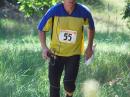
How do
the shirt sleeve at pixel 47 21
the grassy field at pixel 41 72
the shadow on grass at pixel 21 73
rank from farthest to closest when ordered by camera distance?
1. the grassy field at pixel 41 72
2. the shadow on grass at pixel 21 73
3. the shirt sleeve at pixel 47 21

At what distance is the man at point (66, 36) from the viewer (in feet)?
19.4

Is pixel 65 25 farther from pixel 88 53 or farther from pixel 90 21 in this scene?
pixel 88 53

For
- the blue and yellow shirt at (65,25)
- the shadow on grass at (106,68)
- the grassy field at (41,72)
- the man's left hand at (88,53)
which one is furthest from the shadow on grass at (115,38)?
the blue and yellow shirt at (65,25)

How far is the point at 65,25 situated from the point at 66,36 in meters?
0.15

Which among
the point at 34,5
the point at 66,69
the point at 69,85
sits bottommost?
the point at 69,85

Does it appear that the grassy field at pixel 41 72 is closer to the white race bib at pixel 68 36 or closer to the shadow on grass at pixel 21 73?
the shadow on grass at pixel 21 73

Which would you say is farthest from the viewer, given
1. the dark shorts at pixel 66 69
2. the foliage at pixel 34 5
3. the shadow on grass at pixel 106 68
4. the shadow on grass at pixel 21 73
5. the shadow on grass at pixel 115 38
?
the shadow on grass at pixel 115 38

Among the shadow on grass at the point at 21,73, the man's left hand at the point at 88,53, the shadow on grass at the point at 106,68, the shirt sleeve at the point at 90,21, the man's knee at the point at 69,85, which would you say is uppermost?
the shirt sleeve at the point at 90,21

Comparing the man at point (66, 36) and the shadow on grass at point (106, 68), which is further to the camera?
the shadow on grass at point (106, 68)

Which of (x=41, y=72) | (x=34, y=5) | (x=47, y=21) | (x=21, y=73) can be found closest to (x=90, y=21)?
(x=47, y=21)

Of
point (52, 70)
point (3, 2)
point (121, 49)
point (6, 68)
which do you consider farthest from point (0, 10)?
point (52, 70)

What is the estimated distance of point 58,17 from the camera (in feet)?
19.4

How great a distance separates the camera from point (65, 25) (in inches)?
234

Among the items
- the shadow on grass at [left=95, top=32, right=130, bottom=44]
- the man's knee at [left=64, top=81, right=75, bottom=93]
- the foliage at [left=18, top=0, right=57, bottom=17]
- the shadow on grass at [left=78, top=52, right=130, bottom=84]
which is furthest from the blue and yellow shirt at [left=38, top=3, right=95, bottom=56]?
the shadow on grass at [left=95, top=32, right=130, bottom=44]
